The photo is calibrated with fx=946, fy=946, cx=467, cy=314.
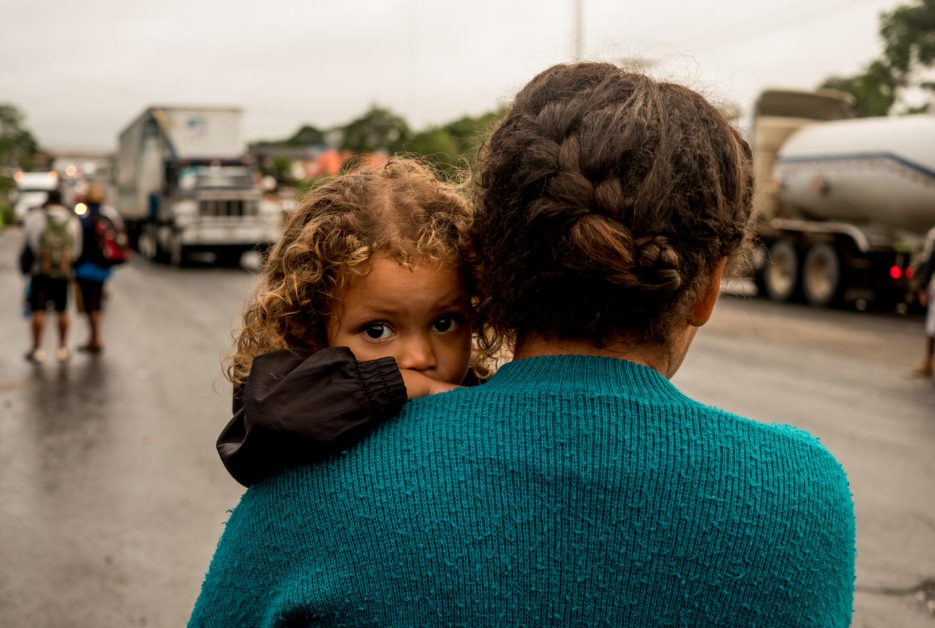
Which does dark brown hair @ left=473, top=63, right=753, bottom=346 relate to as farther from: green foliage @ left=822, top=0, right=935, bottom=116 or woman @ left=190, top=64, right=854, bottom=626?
green foliage @ left=822, top=0, right=935, bottom=116

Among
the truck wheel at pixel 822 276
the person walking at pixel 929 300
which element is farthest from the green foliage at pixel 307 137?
the person walking at pixel 929 300

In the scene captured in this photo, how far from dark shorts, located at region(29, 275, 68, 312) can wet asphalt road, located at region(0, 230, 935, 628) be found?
641 millimetres

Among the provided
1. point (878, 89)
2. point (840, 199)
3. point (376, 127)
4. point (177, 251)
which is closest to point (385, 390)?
point (840, 199)

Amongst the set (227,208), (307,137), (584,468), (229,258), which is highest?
(307,137)

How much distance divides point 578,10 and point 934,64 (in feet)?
70.2

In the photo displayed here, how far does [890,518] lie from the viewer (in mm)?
5367

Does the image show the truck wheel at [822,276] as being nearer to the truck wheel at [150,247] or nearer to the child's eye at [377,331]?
the child's eye at [377,331]

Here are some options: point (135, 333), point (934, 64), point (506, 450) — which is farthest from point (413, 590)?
point (934, 64)

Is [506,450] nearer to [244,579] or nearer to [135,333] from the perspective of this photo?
[244,579]

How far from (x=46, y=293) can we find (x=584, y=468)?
397 inches

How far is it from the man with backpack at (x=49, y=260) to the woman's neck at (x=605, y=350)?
32.0 feet

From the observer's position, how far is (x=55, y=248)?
10.0m

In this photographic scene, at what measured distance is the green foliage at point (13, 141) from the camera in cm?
8358

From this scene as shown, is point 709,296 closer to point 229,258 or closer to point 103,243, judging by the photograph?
point 103,243
